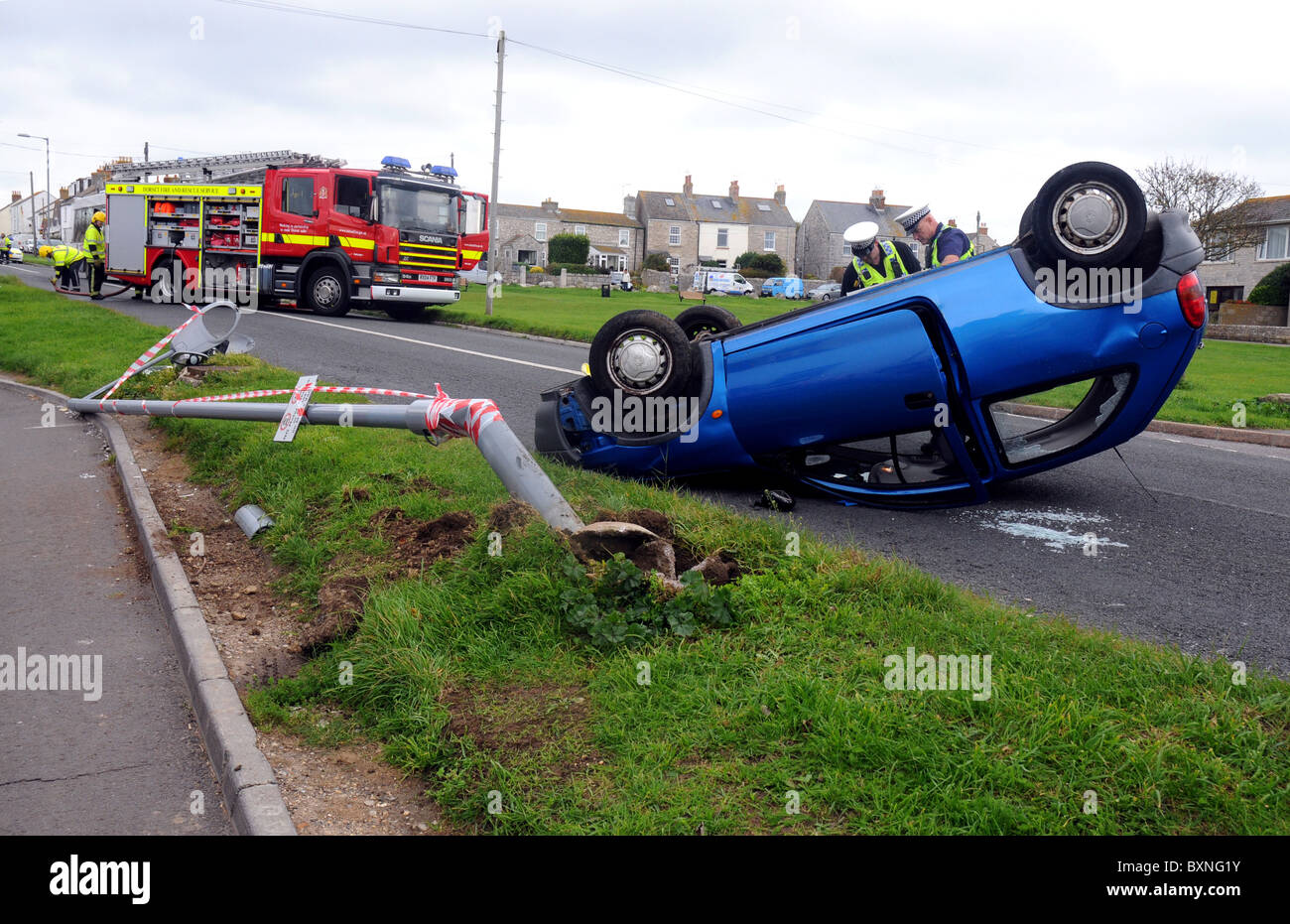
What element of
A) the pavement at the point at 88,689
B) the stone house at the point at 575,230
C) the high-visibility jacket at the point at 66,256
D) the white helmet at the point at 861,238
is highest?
the stone house at the point at 575,230

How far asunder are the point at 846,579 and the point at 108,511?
17.0 ft

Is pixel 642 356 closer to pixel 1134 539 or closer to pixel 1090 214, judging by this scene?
pixel 1090 214

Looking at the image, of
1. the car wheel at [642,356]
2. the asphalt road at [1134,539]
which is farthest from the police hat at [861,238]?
the car wheel at [642,356]

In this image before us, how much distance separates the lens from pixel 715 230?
85.5 metres

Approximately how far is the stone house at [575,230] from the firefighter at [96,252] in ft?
178

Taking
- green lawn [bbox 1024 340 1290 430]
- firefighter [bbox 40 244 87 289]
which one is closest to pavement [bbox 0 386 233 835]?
green lawn [bbox 1024 340 1290 430]

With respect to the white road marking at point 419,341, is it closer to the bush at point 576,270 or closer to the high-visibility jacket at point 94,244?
the high-visibility jacket at point 94,244

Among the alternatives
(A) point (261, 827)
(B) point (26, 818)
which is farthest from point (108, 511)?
(A) point (261, 827)

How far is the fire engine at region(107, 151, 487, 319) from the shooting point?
69.8 feet

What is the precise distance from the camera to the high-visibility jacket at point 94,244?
2711 centimetres

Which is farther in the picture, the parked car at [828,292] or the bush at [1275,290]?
the bush at [1275,290]

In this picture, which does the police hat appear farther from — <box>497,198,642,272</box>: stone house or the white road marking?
<box>497,198,642,272</box>: stone house

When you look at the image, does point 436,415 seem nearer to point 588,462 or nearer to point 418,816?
point 588,462

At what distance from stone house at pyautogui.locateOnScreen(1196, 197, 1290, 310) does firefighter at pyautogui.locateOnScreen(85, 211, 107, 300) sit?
43.1m
